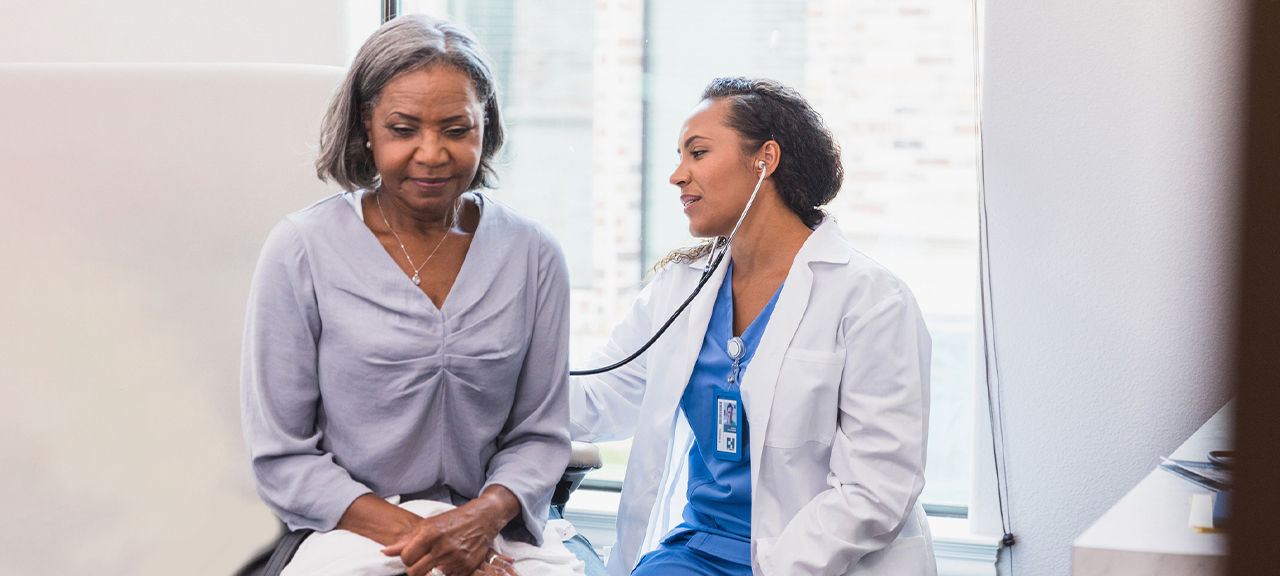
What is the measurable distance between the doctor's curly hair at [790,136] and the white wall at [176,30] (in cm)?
79

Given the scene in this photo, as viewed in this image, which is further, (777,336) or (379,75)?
(777,336)

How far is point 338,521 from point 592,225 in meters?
1.06

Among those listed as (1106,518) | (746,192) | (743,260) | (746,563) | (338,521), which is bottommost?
(746,563)

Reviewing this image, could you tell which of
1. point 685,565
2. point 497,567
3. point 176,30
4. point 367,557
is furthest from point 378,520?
point 176,30

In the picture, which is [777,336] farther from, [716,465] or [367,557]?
[367,557]

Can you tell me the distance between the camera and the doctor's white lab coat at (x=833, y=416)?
1.40 m

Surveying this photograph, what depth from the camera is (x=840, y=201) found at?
6.86 ft

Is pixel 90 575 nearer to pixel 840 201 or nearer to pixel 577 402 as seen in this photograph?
pixel 577 402

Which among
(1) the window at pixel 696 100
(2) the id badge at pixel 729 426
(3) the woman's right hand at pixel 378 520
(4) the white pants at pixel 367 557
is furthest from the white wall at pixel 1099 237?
(3) the woman's right hand at pixel 378 520

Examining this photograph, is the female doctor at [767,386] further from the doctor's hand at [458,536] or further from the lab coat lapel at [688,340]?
the doctor's hand at [458,536]

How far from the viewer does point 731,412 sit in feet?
4.98

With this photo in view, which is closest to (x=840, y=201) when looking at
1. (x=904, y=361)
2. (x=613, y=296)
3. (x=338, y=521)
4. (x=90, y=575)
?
(x=613, y=296)

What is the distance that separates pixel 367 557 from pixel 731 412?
1.82 feet

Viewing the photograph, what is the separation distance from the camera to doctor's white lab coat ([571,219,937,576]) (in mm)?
1400
